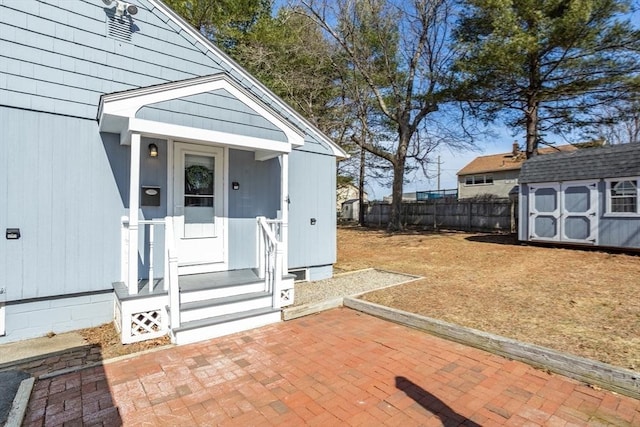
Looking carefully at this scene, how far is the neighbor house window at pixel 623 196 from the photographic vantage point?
8992mm

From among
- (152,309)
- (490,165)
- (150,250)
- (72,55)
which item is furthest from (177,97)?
(490,165)

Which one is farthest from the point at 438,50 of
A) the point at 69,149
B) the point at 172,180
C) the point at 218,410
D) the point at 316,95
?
the point at 218,410

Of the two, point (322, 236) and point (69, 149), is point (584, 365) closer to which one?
point (322, 236)

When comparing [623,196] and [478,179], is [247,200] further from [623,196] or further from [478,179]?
[478,179]

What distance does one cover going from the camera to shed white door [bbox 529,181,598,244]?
981cm

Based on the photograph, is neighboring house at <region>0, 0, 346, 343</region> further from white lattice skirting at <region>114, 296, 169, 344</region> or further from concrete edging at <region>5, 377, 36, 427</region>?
concrete edging at <region>5, 377, 36, 427</region>

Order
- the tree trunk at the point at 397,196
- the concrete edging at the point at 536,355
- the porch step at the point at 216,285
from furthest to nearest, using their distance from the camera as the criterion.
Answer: the tree trunk at the point at 397,196, the porch step at the point at 216,285, the concrete edging at the point at 536,355

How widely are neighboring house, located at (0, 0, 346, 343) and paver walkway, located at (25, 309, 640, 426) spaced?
0.83m

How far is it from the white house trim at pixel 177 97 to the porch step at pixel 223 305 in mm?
2555

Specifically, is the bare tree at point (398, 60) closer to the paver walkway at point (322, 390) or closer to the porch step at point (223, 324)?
the porch step at point (223, 324)

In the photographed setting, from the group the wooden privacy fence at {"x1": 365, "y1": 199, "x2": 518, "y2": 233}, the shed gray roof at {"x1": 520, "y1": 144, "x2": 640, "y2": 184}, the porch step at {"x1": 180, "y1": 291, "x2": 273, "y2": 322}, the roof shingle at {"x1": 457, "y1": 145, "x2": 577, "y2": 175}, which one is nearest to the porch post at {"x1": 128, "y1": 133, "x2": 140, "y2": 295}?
the porch step at {"x1": 180, "y1": 291, "x2": 273, "y2": 322}

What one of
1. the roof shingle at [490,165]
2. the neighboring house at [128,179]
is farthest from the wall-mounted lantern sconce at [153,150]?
the roof shingle at [490,165]

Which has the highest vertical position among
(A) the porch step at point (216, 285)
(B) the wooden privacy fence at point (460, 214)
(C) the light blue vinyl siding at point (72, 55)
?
(C) the light blue vinyl siding at point (72, 55)

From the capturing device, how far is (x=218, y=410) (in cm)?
276
